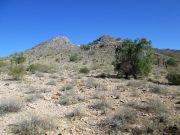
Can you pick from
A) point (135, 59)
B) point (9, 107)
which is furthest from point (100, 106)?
point (135, 59)

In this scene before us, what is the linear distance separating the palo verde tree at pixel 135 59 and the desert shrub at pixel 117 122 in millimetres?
14862

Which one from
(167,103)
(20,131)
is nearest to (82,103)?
(167,103)

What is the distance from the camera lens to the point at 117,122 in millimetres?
9156

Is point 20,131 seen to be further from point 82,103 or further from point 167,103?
point 167,103

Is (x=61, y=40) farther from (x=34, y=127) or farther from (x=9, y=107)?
(x=34, y=127)

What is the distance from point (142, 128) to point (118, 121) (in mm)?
766

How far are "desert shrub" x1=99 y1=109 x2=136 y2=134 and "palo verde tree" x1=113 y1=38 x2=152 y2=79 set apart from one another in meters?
14.9

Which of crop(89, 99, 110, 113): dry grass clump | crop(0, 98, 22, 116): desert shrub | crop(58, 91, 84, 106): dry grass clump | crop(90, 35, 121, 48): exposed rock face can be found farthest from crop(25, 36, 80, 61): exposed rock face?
crop(0, 98, 22, 116): desert shrub

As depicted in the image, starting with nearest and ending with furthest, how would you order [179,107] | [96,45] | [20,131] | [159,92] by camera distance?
1. [20,131]
2. [179,107]
3. [159,92]
4. [96,45]

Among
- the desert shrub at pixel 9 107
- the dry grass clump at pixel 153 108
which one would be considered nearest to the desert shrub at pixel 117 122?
the dry grass clump at pixel 153 108

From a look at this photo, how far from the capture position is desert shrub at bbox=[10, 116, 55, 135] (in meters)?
8.53

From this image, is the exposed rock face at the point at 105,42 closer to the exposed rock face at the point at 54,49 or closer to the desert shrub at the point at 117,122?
the exposed rock face at the point at 54,49

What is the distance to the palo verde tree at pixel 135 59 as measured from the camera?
24844 mm

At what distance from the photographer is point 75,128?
9.18m
